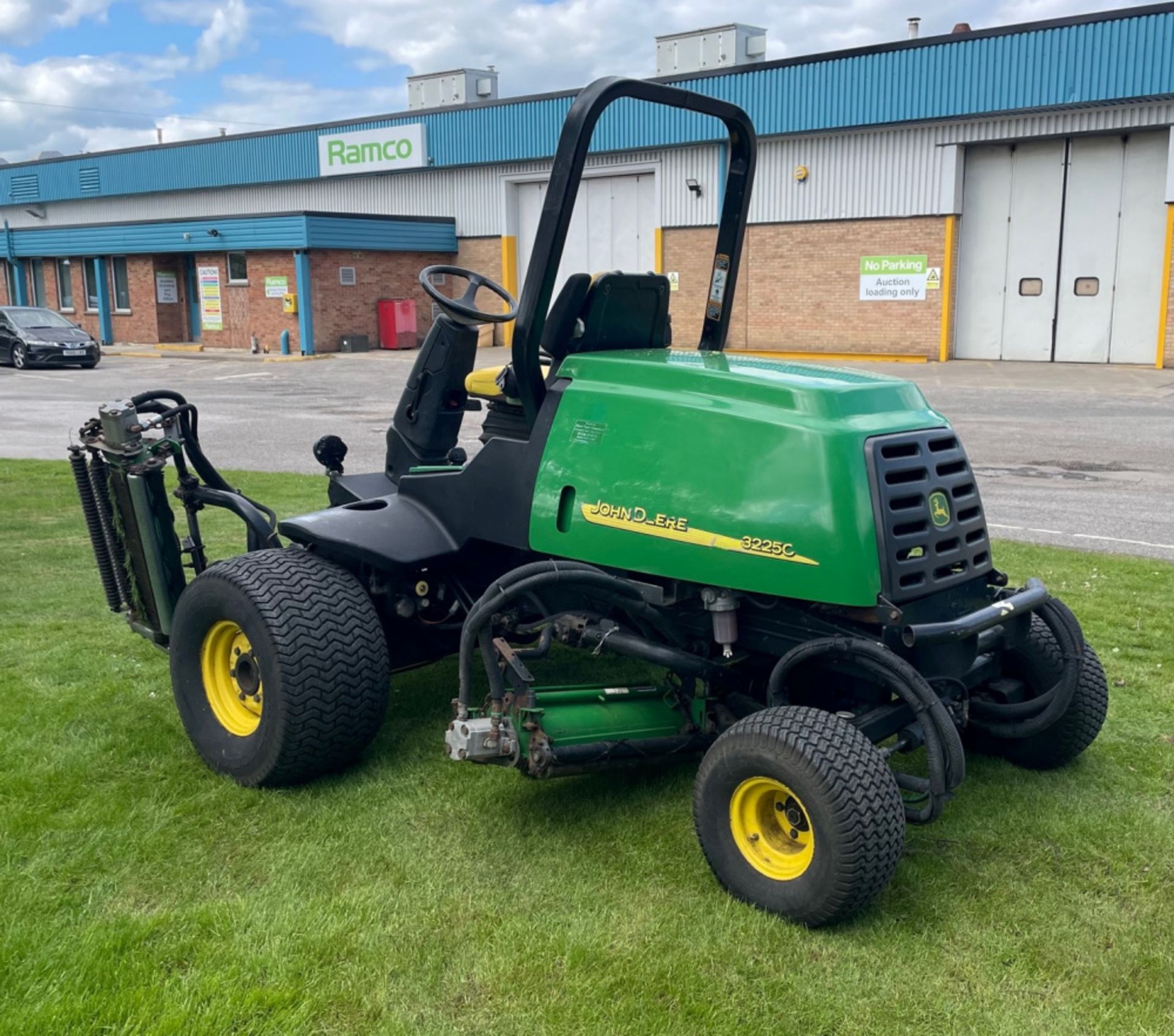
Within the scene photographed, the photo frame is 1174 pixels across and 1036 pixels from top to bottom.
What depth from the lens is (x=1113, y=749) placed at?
4660mm

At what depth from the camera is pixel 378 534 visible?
4.50 metres

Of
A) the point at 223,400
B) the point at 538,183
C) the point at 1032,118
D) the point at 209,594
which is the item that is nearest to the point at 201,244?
the point at 538,183

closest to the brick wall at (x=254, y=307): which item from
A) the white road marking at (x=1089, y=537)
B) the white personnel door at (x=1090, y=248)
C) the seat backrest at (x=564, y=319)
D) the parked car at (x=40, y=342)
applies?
the parked car at (x=40, y=342)

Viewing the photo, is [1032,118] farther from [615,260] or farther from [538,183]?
[538,183]

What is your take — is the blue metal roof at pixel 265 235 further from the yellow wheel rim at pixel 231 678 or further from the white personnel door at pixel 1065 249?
the yellow wheel rim at pixel 231 678

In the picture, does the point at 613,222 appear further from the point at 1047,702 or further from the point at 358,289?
the point at 1047,702

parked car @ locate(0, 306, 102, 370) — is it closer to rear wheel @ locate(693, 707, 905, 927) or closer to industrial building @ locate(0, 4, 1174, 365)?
industrial building @ locate(0, 4, 1174, 365)

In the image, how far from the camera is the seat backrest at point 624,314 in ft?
14.6

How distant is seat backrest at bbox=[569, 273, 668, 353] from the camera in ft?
14.6

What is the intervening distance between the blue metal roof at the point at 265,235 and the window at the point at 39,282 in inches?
115

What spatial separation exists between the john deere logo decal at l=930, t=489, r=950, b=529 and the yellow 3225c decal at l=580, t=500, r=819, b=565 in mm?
448

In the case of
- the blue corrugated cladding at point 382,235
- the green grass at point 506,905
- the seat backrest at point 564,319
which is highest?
the blue corrugated cladding at point 382,235

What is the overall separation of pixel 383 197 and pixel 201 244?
555 cm

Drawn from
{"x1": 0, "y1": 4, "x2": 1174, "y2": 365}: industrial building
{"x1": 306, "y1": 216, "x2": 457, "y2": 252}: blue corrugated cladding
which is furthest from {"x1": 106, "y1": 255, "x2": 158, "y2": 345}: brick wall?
{"x1": 306, "y1": 216, "x2": 457, "y2": 252}: blue corrugated cladding
